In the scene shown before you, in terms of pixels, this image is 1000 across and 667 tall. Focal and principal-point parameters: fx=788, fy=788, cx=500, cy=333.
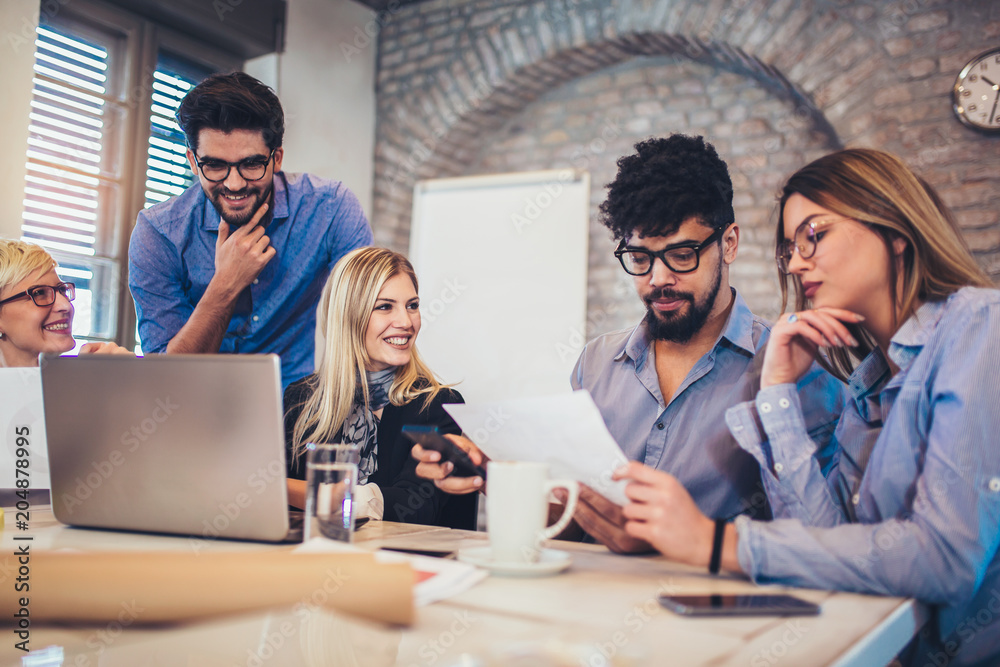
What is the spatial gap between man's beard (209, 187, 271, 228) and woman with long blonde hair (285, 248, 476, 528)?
254 mm

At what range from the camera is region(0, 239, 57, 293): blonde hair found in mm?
1895

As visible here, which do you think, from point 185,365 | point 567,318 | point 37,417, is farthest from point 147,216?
point 567,318

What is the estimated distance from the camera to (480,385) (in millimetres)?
3883

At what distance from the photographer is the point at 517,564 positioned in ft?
3.02

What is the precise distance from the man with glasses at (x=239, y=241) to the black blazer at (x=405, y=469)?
0.81ft

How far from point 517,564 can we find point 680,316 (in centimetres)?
80

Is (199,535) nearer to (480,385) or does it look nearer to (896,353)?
(896,353)

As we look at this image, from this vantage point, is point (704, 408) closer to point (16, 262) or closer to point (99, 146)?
point (16, 262)

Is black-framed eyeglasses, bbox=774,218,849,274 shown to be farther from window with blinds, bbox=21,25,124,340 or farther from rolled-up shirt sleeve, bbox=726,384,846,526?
window with blinds, bbox=21,25,124,340

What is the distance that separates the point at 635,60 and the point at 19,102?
2.76m

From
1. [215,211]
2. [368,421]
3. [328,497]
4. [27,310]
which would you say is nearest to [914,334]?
[328,497]

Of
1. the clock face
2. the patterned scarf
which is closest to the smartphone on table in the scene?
the patterned scarf

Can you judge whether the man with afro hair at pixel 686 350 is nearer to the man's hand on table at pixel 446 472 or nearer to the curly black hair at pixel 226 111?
the man's hand on table at pixel 446 472

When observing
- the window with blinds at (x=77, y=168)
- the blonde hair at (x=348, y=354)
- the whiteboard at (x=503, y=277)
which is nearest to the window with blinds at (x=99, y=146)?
the window with blinds at (x=77, y=168)
